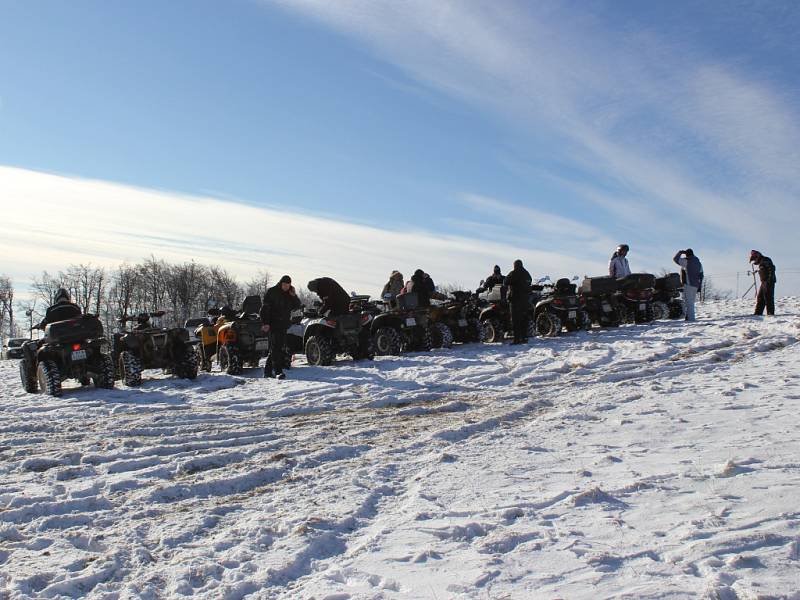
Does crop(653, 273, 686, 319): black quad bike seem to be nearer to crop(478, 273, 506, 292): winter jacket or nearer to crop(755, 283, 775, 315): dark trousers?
crop(755, 283, 775, 315): dark trousers

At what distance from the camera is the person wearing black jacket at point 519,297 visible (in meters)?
14.3

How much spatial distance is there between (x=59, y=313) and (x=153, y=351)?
1709 mm

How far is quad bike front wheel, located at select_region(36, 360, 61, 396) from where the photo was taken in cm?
1088

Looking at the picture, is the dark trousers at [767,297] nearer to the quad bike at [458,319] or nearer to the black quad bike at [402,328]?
the quad bike at [458,319]

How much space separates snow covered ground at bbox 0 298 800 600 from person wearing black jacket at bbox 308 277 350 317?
13.7 ft

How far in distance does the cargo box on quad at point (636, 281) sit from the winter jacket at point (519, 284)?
3.79 m

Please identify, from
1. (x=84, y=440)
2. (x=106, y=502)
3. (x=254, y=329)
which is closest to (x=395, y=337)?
(x=254, y=329)

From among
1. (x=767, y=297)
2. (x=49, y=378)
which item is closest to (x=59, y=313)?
(x=49, y=378)

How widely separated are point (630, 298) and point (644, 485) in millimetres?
13615

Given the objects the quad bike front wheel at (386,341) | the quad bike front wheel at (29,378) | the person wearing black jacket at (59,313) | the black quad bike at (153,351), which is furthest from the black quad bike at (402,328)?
the quad bike front wheel at (29,378)

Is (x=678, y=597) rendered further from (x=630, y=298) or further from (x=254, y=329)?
(x=630, y=298)

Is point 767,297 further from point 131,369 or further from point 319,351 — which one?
point 131,369

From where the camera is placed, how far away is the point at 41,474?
209 inches

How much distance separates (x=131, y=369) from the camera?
464 inches
